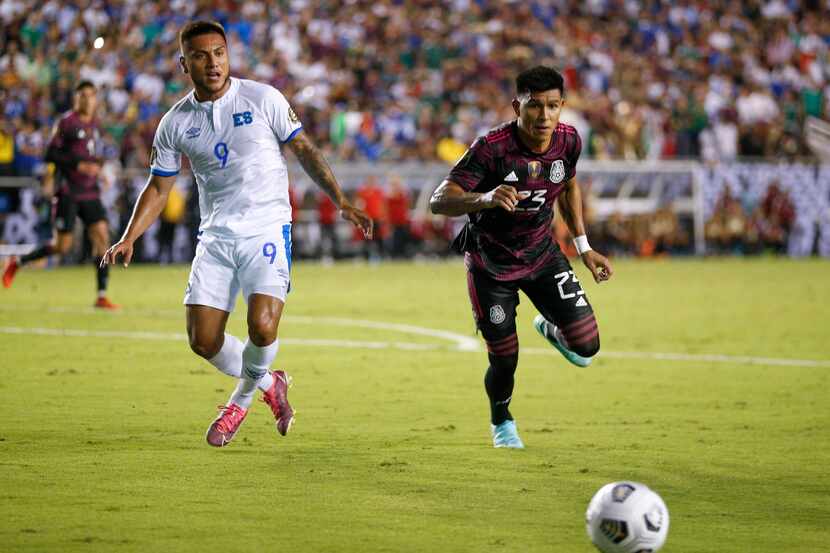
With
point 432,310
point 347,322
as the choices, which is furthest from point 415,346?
point 432,310

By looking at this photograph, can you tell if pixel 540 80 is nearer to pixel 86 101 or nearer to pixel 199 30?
pixel 199 30

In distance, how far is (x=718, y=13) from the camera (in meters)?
37.6

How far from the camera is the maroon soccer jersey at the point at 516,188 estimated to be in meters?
8.30

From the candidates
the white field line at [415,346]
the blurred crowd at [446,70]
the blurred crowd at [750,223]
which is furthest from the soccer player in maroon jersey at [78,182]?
the blurred crowd at [750,223]

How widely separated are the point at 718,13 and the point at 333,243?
1460 cm

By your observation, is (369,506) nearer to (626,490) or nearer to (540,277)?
(626,490)

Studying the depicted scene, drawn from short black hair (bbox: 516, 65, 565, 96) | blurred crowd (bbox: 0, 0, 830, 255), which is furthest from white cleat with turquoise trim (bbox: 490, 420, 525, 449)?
blurred crowd (bbox: 0, 0, 830, 255)

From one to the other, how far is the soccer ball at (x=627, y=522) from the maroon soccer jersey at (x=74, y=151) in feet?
41.6

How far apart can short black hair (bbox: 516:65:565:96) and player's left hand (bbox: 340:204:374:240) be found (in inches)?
49.2

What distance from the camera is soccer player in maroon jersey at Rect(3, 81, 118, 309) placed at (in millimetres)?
16984

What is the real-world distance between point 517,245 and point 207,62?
222 cm

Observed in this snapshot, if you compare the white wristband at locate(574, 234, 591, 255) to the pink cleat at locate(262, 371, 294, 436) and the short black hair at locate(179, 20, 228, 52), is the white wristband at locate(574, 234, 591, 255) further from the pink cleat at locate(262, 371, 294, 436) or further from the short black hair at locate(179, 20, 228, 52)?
the short black hair at locate(179, 20, 228, 52)

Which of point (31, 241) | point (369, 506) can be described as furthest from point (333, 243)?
point (369, 506)

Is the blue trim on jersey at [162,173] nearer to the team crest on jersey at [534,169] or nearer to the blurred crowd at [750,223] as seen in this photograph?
the team crest on jersey at [534,169]
